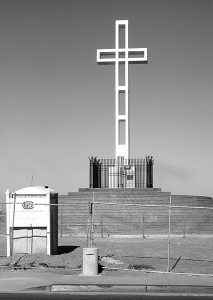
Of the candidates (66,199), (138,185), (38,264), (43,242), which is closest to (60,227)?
(66,199)

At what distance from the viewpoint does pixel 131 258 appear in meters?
16.5

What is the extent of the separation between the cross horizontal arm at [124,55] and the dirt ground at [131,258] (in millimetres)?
14311

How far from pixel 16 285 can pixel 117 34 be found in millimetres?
23807

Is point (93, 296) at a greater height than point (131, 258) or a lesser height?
lesser

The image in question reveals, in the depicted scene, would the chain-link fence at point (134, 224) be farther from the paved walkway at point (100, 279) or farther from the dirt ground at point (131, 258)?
the paved walkway at point (100, 279)

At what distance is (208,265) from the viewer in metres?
15.3

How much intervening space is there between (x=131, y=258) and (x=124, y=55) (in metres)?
19.0

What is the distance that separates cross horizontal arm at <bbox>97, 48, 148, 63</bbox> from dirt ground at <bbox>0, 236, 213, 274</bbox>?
1431 centimetres

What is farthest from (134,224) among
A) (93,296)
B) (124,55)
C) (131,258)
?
(93,296)

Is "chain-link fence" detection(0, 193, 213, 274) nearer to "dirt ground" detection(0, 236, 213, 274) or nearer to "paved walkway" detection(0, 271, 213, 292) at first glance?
"dirt ground" detection(0, 236, 213, 274)

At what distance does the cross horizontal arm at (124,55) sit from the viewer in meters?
33.2

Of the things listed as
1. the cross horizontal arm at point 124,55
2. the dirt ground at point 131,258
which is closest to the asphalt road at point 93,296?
the dirt ground at point 131,258

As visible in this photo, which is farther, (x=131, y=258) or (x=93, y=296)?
(x=131, y=258)

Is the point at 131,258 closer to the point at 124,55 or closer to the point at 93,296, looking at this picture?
the point at 93,296
